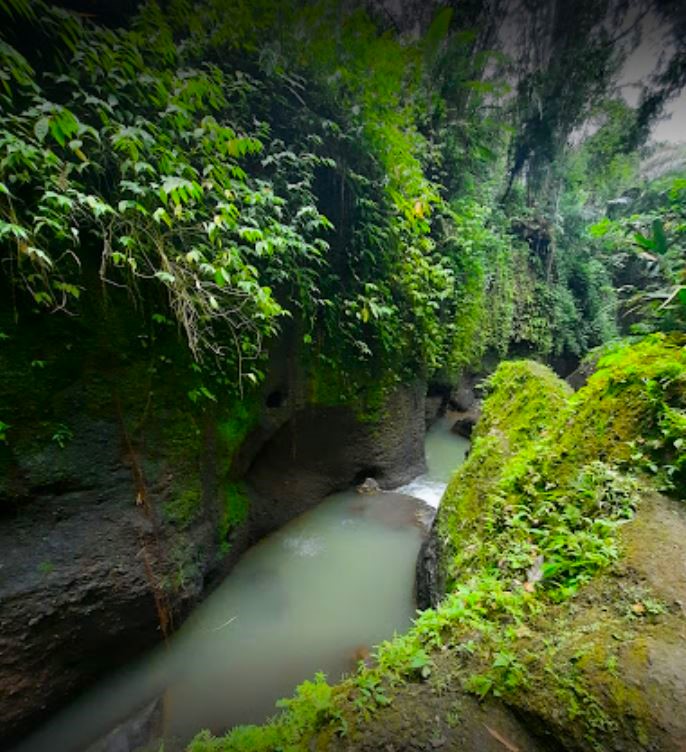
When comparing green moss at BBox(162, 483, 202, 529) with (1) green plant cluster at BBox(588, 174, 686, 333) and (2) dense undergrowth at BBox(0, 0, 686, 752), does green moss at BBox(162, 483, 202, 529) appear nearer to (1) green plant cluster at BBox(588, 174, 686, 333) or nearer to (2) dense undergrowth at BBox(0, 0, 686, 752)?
(2) dense undergrowth at BBox(0, 0, 686, 752)

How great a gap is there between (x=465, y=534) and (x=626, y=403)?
1804mm

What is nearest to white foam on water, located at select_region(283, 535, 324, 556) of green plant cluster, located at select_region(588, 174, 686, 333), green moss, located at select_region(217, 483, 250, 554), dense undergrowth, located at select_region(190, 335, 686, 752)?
green moss, located at select_region(217, 483, 250, 554)

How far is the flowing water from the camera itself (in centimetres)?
325

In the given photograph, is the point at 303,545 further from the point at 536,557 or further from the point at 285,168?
the point at 285,168

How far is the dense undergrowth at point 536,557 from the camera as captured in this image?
5.82 ft

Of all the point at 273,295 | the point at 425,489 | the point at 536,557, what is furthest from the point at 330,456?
the point at 536,557

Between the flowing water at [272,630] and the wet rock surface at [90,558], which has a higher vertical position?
the wet rock surface at [90,558]

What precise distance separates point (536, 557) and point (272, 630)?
309cm

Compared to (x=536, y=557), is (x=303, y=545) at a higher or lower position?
lower

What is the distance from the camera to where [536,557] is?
2.48m

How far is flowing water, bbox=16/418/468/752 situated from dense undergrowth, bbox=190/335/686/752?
778mm

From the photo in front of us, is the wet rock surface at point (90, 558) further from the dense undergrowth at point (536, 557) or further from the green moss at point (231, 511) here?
the dense undergrowth at point (536, 557)

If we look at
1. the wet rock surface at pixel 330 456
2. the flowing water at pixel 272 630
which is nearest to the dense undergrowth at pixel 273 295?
the wet rock surface at pixel 330 456

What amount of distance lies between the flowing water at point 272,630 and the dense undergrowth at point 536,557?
78 centimetres
